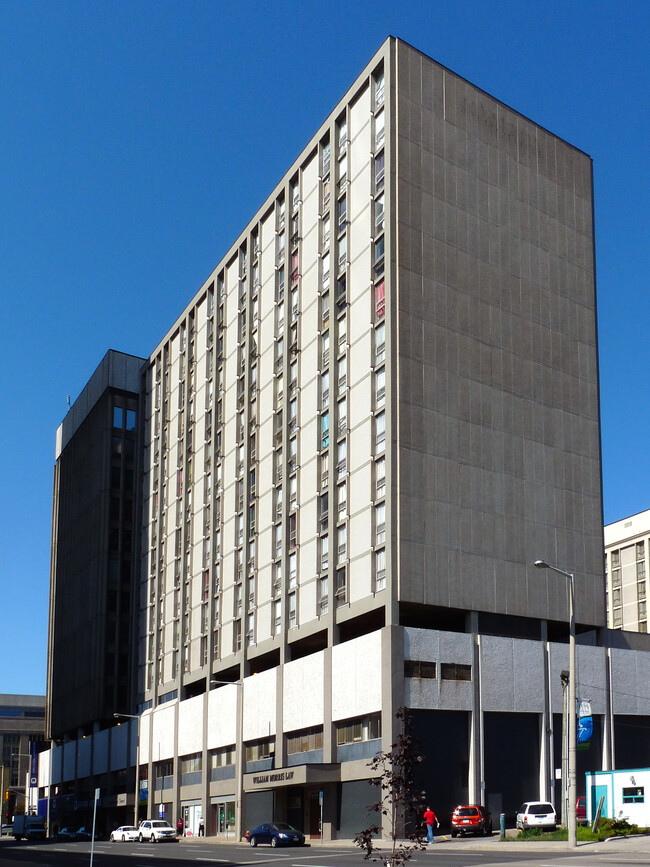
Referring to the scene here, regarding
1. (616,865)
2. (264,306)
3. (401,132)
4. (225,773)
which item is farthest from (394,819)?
(264,306)

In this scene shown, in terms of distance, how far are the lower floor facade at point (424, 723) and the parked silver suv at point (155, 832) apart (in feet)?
15.6

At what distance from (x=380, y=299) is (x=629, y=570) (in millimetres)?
77080

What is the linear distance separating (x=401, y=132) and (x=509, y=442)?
21327 millimetres

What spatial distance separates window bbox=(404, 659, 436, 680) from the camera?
6200 cm

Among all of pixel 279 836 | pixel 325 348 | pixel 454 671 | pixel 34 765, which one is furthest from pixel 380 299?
pixel 34 765

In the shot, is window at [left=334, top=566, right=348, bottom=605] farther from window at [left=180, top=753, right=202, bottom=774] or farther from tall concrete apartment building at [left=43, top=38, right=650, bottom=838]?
window at [left=180, top=753, right=202, bottom=774]

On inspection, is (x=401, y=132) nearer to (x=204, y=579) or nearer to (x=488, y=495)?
(x=488, y=495)

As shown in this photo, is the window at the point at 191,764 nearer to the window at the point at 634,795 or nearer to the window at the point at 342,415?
the window at the point at 342,415

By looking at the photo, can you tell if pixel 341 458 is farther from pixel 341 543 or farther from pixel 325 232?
pixel 325 232

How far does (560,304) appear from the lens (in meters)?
76.9

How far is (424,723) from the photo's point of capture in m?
62.0

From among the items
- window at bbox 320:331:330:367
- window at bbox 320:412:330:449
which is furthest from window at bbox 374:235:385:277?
window at bbox 320:412:330:449

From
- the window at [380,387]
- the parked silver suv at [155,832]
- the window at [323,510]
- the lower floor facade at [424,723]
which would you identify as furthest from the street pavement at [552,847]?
the window at [380,387]

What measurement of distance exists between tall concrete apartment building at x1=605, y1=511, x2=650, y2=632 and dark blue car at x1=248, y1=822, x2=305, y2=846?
7980 centimetres
